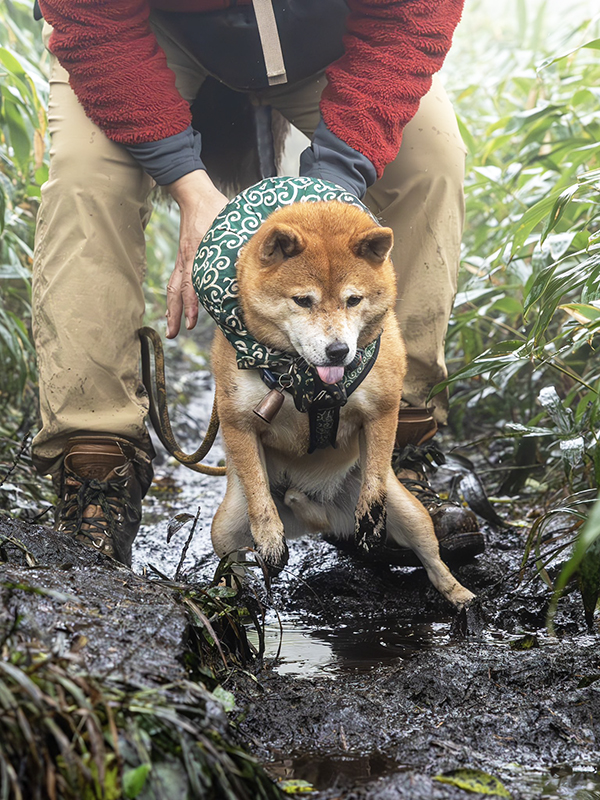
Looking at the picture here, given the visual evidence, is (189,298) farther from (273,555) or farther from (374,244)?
(273,555)

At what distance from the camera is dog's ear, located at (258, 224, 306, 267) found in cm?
230

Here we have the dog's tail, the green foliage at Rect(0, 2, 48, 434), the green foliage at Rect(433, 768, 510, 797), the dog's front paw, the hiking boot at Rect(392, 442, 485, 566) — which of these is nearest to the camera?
the green foliage at Rect(433, 768, 510, 797)

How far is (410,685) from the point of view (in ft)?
6.37

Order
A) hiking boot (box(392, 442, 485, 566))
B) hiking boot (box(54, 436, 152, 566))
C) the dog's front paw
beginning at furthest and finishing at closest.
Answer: hiking boot (box(392, 442, 485, 566)) → hiking boot (box(54, 436, 152, 566)) → the dog's front paw

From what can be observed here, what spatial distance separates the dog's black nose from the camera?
89.0 inches

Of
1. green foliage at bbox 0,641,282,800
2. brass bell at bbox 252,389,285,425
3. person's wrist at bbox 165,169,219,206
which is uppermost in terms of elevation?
person's wrist at bbox 165,169,219,206

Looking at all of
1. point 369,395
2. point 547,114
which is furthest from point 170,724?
point 547,114

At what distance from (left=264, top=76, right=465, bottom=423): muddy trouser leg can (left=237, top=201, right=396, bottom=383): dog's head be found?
0.56m

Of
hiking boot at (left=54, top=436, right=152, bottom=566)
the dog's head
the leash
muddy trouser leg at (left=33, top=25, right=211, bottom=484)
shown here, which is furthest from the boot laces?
the dog's head

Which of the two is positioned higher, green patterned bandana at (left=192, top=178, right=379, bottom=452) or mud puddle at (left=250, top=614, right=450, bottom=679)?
green patterned bandana at (left=192, top=178, right=379, bottom=452)

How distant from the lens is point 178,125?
105 inches

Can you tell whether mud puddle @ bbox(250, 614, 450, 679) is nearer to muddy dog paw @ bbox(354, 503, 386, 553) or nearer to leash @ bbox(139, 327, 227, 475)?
muddy dog paw @ bbox(354, 503, 386, 553)

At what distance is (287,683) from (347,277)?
3.78 ft

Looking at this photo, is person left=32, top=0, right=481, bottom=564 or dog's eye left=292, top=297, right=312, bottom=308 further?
person left=32, top=0, right=481, bottom=564
